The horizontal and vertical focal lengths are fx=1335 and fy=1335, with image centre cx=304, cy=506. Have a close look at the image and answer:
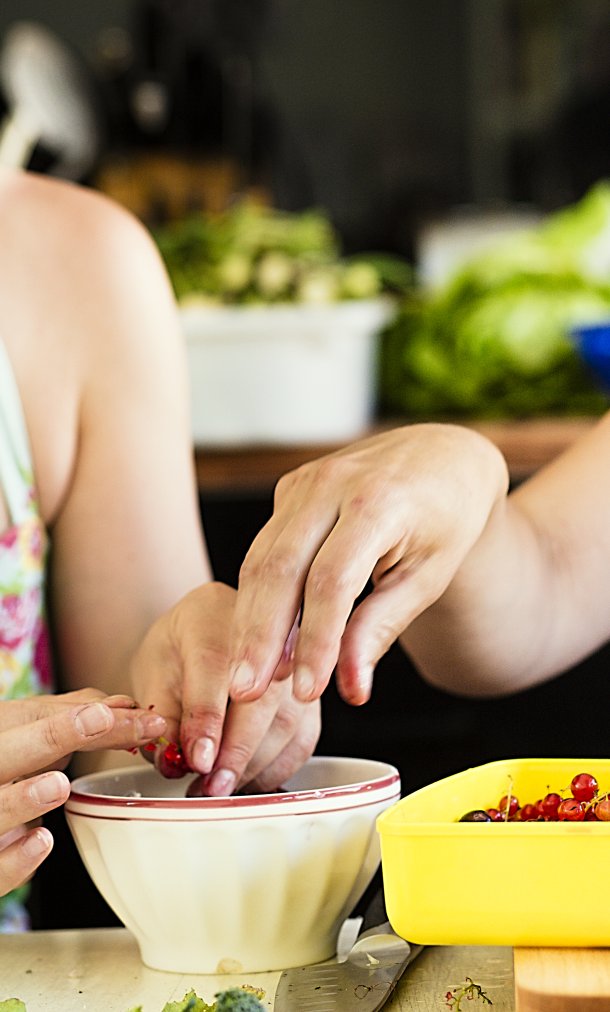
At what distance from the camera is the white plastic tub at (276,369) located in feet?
5.74

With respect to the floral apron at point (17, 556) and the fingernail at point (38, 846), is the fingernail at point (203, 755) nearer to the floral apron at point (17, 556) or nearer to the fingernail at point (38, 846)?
the fingernail at point (38, 846)

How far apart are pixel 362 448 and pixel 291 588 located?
3.8 inches

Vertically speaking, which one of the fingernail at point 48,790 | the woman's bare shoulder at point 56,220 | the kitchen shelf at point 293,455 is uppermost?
the woman's bare shoulder at point 56,220

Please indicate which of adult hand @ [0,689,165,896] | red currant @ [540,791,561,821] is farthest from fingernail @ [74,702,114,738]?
red currant @ [540,791,561,821]

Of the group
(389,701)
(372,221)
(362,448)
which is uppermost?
(362,448)

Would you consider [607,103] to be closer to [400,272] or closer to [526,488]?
[400,272]

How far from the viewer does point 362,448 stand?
2.20ft

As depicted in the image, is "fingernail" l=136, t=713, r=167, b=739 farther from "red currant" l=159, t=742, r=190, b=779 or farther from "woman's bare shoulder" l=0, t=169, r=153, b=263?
"woman's bare shoulder" l=0, t=169, r=153, b=263

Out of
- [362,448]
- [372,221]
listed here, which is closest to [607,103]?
[372,221]

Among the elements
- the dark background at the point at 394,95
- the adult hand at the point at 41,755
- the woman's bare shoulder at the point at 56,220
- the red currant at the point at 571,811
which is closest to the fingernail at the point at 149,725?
the adult hand at the point at 41,755

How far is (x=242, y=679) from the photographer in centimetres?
59

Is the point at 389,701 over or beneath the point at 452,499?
beneath

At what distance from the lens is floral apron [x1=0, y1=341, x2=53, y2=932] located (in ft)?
3.40

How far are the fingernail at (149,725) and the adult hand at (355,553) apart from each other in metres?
0.10
